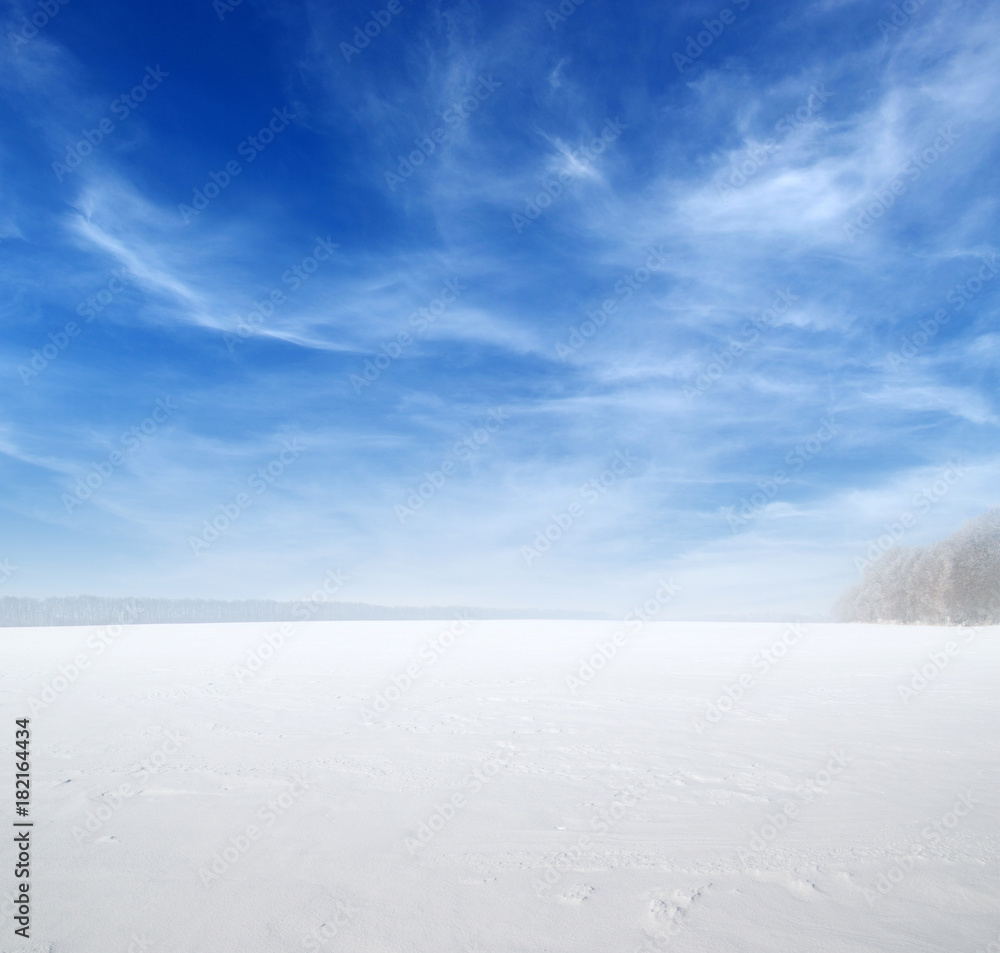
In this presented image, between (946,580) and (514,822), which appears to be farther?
(946,580)

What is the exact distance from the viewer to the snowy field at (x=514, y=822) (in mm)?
4500

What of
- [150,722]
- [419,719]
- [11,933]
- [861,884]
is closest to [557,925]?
[861,884]

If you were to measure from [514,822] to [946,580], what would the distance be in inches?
2316

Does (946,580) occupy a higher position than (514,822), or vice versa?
(946,580)

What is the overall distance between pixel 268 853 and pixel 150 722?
7423 mm

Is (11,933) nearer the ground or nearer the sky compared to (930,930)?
nearer the sky

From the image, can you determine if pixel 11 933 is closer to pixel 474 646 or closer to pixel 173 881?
pixel 173 881

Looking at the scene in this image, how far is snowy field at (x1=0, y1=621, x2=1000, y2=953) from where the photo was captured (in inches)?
177

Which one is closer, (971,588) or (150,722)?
(150,722)

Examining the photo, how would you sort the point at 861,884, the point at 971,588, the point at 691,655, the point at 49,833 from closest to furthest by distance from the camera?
the point at 861,884, the point at 49,833, the point at 691,655, the point at 971,588

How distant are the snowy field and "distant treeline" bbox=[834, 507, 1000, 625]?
4553cm

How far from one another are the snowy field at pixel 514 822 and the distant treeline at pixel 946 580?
45.5 meters

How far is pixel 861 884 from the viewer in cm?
504

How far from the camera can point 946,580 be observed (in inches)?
1980
